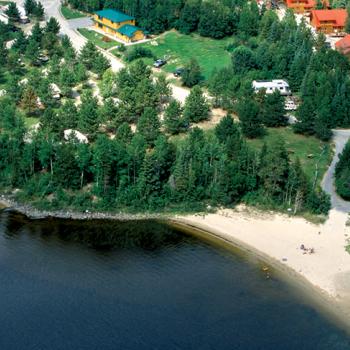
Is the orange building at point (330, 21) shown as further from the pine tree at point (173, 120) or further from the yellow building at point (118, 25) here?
the pine tree at point (173, 120)

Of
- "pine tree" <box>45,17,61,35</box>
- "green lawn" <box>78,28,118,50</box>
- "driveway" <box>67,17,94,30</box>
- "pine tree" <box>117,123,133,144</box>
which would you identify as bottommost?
"pine tree" <box>117,123,133,144</box>

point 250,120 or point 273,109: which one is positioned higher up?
point 273,109

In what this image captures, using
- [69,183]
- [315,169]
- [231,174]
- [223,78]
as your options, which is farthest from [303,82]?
[69,183]

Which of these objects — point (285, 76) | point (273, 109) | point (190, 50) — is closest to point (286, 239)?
point (273, 109)

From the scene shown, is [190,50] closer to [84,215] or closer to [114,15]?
[114,15]

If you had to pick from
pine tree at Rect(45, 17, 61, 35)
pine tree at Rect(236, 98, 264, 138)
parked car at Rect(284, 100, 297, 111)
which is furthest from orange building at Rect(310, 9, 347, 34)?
pine tree at Rect(45, 17, 61, 35)

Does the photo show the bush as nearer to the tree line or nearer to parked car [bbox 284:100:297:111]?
the tree line

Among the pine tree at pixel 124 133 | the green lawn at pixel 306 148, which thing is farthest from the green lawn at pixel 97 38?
the green lawn at pixel 306 148
